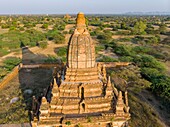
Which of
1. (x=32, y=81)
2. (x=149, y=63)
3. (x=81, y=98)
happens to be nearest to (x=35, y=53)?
(x=32, y=81)

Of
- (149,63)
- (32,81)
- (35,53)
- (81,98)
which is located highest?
(81,98)

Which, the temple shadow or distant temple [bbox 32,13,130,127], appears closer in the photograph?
distant temple [bbox 32,13,130,127]

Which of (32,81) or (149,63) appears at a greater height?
(149,63)

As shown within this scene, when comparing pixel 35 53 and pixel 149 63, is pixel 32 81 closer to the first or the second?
pixel 149 63

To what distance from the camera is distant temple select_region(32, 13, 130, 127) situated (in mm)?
11547

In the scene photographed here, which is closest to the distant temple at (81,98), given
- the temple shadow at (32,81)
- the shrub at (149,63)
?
the temple shadow at (32,81)

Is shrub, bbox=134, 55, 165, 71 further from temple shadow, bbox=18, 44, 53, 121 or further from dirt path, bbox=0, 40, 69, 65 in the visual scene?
dirt path, bbox=0, 40, 69, 65

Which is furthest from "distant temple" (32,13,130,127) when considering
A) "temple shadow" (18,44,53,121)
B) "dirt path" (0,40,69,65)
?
"dirt path" (0,40,69,65)

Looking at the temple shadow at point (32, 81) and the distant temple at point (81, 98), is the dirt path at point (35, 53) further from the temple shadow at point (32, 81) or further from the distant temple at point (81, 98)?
the distant temple at point (81, 98)

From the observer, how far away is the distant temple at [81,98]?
37.9 feet

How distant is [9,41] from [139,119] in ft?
144

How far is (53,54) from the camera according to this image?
149 ft

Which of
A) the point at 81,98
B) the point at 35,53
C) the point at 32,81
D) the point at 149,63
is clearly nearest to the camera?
the point at 81,98

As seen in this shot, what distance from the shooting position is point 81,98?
40.0 ft
